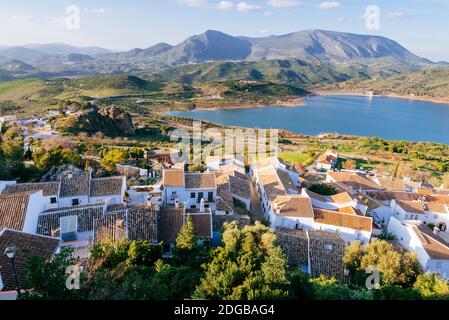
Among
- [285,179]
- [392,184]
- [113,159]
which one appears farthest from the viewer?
[392,184]

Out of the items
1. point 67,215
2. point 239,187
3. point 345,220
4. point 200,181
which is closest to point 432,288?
point 345,220

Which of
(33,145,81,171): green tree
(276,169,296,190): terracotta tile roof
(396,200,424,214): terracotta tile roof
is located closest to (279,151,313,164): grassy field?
(276,169,296,190): terracotta tile roof

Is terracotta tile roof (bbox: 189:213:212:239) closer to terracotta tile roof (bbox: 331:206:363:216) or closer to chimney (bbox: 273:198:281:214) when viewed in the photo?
chimney (bbox: 273:198:281:214)

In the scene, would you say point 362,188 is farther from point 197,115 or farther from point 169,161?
point 197,115

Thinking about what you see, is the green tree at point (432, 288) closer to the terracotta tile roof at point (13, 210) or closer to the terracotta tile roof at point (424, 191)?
the terracotta tile roof at point (13, 210)

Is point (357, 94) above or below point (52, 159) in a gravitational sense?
above

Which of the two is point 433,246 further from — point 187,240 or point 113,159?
point 113,159
